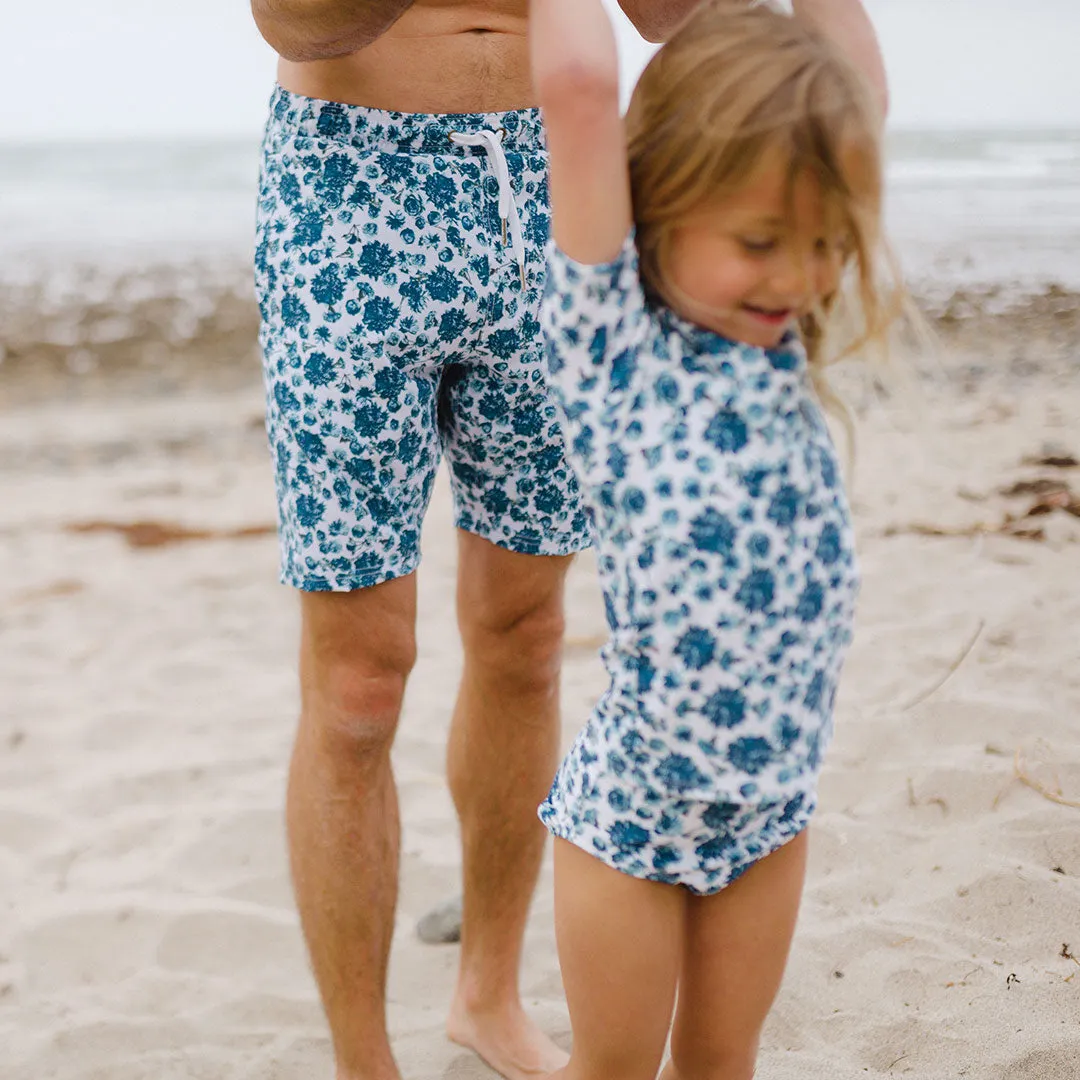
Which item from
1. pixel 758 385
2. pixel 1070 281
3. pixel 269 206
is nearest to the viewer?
pixel 758 385

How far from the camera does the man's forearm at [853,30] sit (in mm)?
1581

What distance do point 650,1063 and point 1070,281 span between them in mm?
10291

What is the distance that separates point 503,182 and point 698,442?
0.71 m

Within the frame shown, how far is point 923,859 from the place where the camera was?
9.21 ft

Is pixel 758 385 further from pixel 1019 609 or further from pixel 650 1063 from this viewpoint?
pixel 1019 609

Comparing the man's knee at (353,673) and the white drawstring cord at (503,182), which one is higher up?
the white drawstring cord at (503,182)

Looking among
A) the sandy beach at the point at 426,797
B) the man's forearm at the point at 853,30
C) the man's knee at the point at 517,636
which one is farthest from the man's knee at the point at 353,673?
the man's forearm at the point at 853,30

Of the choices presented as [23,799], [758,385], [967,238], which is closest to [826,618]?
[758,385]

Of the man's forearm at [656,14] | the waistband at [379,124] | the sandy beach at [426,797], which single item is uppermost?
the man's forearm at [656,14]

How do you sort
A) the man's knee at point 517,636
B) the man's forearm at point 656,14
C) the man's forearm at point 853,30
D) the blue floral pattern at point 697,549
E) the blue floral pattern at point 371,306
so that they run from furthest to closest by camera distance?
1. the man's knee at point 517,636
2. the man's forearm at point 656,14
3. the blue floral pattern at point 371,306
4. the man's forearm at point 853,30
5. the blue floral pattern at point 697,549

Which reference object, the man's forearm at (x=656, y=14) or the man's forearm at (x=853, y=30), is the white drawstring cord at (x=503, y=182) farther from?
the man's forearm at (x=853, y=30)

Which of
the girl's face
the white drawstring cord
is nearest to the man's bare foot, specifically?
the white drawstring cord

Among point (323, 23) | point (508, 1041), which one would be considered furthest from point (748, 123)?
point (508, 1041)

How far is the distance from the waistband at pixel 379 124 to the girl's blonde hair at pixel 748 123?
547mm
